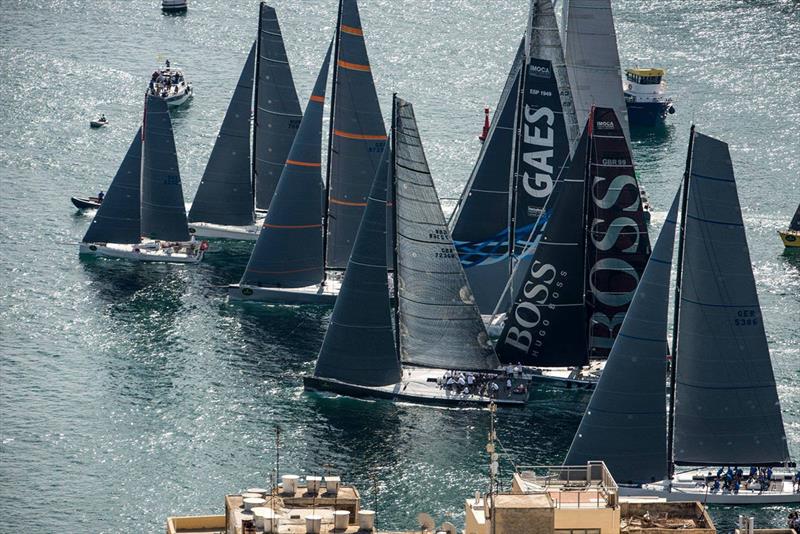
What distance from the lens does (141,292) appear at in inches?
5930

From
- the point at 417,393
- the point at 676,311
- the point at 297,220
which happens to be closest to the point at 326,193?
the point at 297,220

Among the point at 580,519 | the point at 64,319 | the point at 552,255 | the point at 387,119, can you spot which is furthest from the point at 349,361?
the point at 387,119

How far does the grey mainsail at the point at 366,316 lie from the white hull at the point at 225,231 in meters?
32.9

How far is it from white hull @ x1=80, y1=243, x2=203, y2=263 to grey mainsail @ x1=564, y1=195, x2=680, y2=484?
5134 cm

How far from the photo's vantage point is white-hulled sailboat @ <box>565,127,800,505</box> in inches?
4284

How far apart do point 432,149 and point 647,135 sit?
846 inches

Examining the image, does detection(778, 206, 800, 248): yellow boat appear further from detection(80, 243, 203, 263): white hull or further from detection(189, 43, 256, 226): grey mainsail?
detection(80, 243, 203, 263): white hull

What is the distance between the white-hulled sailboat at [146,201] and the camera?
157500 mm

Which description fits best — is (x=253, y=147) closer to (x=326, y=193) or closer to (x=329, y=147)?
(x=326, y=193)

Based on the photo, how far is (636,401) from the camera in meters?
112

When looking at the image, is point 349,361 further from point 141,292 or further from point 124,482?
point 141,292

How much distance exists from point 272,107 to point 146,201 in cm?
1149

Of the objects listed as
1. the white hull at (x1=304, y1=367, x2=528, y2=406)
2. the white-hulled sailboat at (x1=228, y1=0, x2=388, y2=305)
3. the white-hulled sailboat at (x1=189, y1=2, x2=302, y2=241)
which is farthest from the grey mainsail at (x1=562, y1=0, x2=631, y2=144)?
the white-hulled sailboat at (x1=189, y1=2, x2=302, y2=241)

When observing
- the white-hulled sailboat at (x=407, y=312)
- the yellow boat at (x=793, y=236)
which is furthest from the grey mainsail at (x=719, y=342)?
the yellow boat at (x=793, y=236)
